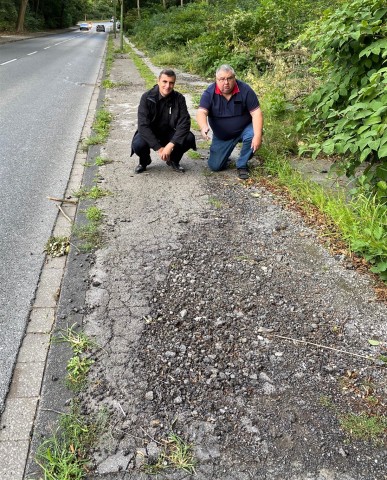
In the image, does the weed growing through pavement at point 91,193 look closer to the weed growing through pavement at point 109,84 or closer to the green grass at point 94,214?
the green grass at point 94,214

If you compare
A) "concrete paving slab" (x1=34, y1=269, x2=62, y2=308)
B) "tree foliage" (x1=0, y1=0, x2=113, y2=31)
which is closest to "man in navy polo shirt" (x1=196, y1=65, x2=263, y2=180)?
"concrete paving slab" (x1=34, y1=269, x2=62, y2=308)

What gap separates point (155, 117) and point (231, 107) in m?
0.95

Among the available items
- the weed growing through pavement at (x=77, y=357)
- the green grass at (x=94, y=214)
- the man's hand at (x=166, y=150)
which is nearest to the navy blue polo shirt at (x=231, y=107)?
the man's hand at (x=166, y=150)

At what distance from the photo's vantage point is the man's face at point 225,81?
16.3 feet

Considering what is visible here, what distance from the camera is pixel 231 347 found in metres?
2.69

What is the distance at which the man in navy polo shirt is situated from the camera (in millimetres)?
5199

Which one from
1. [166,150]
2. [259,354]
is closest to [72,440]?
[259,354]

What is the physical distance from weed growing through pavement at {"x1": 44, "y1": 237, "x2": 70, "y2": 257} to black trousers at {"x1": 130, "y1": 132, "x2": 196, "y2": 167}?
6.30 feet

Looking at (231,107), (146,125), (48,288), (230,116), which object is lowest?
(48,288)

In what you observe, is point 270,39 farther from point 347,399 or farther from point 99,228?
point 347,399

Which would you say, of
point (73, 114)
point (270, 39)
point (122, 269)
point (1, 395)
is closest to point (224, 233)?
point (122, 269)

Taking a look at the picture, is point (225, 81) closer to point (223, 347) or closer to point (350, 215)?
point (350, 215)

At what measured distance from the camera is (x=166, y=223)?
4285 mm

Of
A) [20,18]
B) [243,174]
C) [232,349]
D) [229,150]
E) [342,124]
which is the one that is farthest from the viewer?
[20,18]
